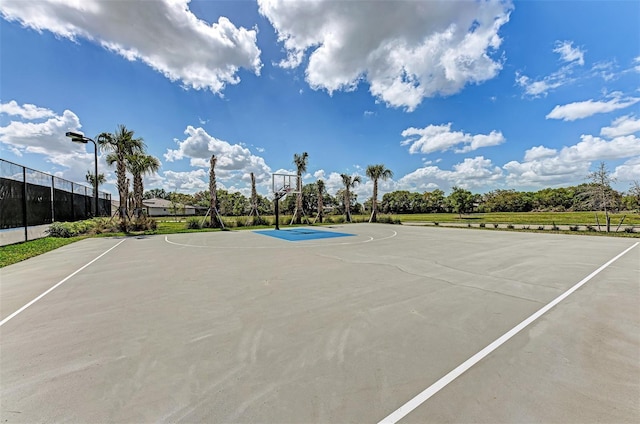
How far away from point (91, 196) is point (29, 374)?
27.6 meters

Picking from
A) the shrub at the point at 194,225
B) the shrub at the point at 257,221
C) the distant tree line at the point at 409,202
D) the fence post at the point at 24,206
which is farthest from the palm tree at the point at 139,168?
the distant tree line at the point at 409,202

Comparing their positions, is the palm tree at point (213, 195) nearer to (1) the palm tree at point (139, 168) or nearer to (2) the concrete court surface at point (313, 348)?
(1) the palm tree at point (139, 168)

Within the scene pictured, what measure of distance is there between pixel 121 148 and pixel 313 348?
62.6ft

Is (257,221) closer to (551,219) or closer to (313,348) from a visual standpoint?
(313,348)

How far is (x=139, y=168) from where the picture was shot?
18469mm

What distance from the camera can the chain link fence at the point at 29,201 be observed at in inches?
411

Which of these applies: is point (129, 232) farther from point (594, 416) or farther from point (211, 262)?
point (594, 416)

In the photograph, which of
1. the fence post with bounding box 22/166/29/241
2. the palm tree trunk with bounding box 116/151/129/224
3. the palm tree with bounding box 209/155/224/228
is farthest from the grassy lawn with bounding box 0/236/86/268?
the palm tree with bounding box 209/155/224/228

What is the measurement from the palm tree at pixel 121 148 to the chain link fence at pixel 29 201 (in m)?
3.16

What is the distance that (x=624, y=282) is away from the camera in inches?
217

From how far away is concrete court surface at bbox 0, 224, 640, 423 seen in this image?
198 centimetres

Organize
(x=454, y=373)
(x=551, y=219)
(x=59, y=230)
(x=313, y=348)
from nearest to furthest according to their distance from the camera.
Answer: (x=454, y=373), (x=313, y=348), (x=59, y=230), (x=551, y=219)

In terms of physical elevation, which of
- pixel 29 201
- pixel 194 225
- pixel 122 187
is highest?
pixel 122 187

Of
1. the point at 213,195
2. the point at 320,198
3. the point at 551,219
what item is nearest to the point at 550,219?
the point at 551,219
